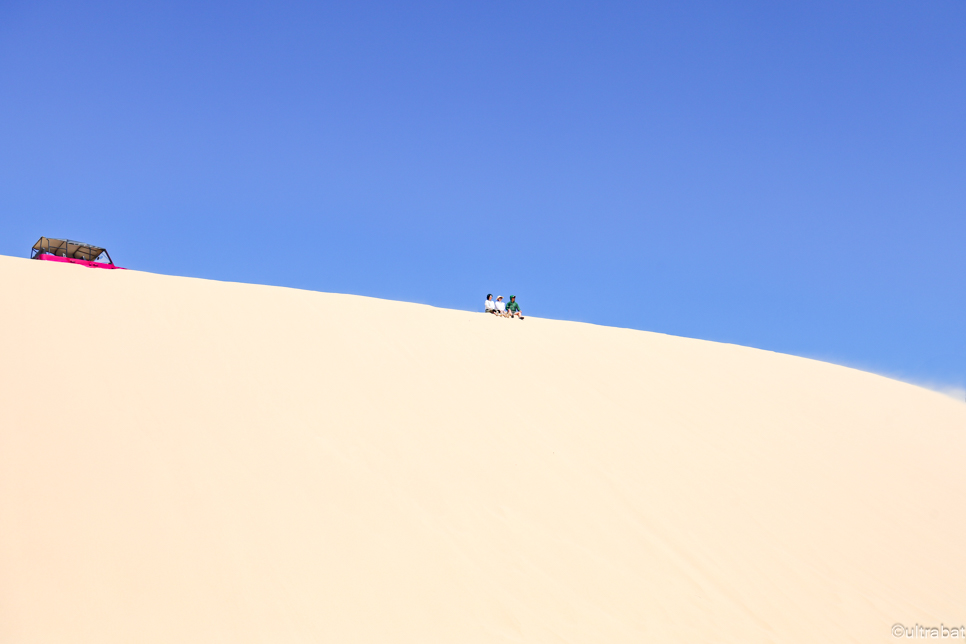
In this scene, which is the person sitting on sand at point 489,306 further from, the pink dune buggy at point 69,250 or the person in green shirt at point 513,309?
the pink dune buggy at point 69,250

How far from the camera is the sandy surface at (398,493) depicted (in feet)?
14.0

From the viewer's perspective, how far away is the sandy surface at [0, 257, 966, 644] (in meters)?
4.28

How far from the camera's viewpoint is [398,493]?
567 cm

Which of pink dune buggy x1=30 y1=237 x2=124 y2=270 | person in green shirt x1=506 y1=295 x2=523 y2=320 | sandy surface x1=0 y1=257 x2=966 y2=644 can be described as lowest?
sandy surface x1=0 y1=257 x2=966 y2=644

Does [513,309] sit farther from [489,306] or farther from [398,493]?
[398,493]

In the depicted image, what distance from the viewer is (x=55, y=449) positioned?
4.98m

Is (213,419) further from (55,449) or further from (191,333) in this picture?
(191,333)

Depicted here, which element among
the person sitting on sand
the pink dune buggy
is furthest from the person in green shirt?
the pink dune buggy

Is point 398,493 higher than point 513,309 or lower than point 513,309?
lower

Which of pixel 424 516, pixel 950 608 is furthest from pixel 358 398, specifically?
pixel 950 608

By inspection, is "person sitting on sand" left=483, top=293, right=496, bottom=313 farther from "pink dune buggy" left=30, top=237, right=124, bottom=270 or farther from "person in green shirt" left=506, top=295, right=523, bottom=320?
"pink dune buggy" left=30, top=237, right=124, bottom=270

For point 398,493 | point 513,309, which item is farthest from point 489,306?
point 398,493

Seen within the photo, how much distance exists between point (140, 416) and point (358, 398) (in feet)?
7.67

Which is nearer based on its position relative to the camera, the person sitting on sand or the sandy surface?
the sandy surface
